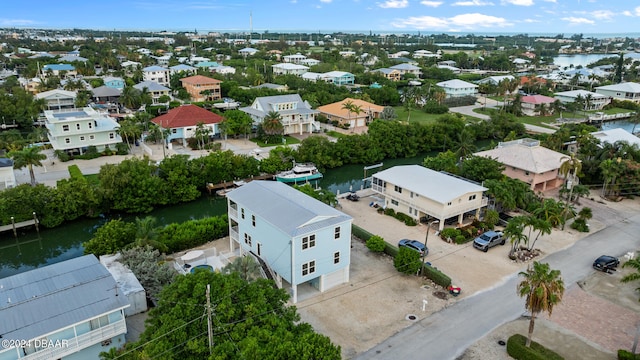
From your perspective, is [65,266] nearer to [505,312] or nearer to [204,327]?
[204,327]

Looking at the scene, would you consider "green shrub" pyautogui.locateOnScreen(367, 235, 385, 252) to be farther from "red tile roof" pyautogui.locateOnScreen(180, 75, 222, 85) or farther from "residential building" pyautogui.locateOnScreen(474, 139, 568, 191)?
"red tile roof" pyautogui.locateOnScreen(180, 75, 222, 85)

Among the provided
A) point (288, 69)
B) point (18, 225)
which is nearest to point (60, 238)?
point (18, 225)

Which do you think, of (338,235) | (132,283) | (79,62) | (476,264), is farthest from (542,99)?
(79,62)

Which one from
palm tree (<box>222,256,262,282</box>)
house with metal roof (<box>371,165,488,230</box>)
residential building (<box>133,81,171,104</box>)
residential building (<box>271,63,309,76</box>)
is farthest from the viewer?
residential building (<box>271,63,309,76</box>)

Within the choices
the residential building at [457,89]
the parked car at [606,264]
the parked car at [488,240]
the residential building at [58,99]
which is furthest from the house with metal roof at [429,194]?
the residential building at [457,89]

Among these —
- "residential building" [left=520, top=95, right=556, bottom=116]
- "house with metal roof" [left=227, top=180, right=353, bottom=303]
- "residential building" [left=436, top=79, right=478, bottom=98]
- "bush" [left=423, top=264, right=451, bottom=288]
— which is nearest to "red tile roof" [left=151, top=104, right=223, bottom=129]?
"house with metal roof" [left=227, top=180, right=353, bottom=303]

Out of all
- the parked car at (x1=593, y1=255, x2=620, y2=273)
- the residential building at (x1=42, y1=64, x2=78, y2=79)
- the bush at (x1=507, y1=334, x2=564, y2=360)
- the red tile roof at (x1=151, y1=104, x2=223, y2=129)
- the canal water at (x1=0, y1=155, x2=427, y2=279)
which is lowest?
the canal water at (x1=0, y1=155, x2=427, y2=279)

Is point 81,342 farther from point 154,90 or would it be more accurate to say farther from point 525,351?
point 154,90

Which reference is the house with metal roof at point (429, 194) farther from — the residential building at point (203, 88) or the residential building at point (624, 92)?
the residential building at point (624, 92)
